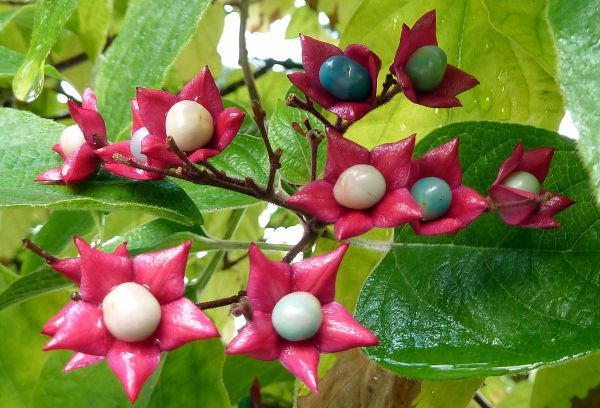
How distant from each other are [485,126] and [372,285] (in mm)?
144

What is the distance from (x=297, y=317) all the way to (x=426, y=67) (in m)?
0.19

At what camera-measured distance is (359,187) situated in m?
0.43

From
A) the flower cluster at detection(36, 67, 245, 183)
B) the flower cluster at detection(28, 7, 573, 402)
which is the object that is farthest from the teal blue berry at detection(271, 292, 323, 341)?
the flower cluster at detection(36, 67, 245, 183)

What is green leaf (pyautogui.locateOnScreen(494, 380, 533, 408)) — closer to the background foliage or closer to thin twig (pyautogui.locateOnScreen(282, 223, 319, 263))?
the background foliage

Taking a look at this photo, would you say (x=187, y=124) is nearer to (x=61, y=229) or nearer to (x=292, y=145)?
(x=292, y=145)

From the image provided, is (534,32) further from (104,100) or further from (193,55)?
(193,55)

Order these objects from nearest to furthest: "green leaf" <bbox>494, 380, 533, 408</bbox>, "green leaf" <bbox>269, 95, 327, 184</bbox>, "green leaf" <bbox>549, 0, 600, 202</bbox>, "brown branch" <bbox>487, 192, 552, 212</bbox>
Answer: "green leaf" <bbox>549, 0, 600, 202</bbox>
"brown branch" <bbox>487, 192, 552, 212</bbox>
"green leaf" <bbox>269, 95, 327, 184</bbox>
"green leaf" <bbox>494, 380, 533, 408</bbox>

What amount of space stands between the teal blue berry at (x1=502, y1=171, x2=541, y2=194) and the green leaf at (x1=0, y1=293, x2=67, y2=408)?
1.98ft

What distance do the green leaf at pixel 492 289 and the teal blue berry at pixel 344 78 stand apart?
119 mm

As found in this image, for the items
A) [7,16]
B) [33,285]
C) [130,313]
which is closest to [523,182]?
[130,313]

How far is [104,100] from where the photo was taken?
76 centimetres

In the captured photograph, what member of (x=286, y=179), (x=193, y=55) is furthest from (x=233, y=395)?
(x=193, y=55)

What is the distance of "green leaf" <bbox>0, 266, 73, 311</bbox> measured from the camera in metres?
0.60

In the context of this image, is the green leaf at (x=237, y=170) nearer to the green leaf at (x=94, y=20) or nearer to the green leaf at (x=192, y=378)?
the green leaf at (x=192, y=378)
